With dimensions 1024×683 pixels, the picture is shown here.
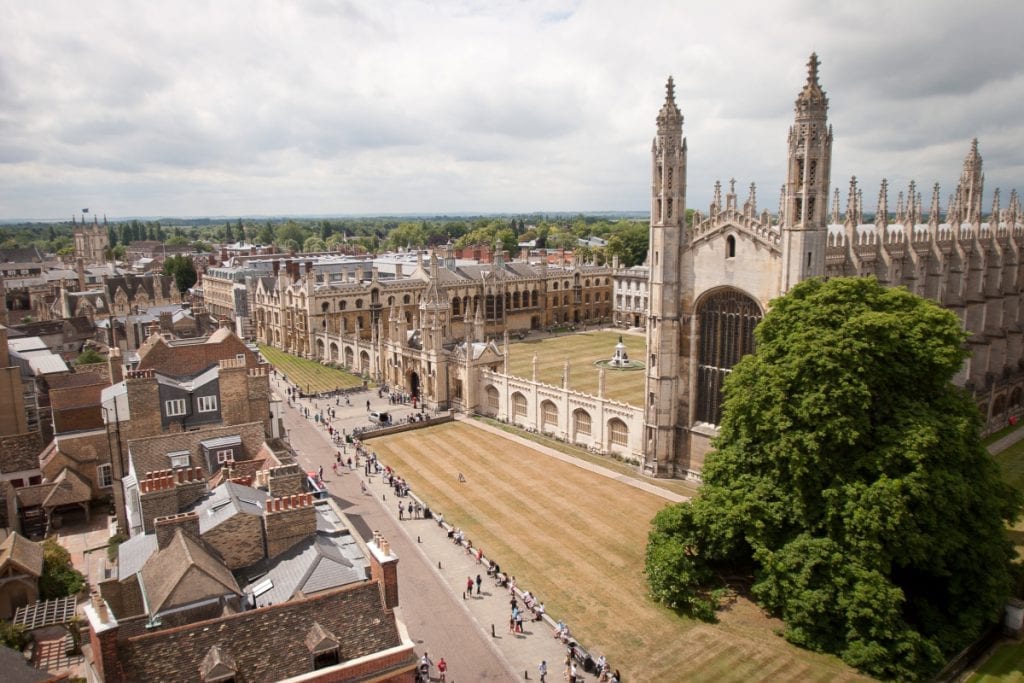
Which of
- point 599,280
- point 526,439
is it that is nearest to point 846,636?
point 526,439

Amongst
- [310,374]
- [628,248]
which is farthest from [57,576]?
[628,248]

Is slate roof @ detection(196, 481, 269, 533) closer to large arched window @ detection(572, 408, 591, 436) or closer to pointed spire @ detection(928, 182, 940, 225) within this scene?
large arched window @ detection(572, 408, 591, 436)

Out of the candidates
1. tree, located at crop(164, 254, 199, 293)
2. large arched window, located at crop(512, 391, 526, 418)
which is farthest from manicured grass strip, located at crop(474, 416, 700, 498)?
tree, located at crop(164, 254, 199, 293)

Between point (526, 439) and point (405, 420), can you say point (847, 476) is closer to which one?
point (526, 439)

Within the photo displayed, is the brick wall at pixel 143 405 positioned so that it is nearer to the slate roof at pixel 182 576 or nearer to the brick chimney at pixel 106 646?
the slate roof at pixel 182 576

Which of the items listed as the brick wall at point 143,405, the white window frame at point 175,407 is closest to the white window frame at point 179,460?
the brick wall at point 143,405
